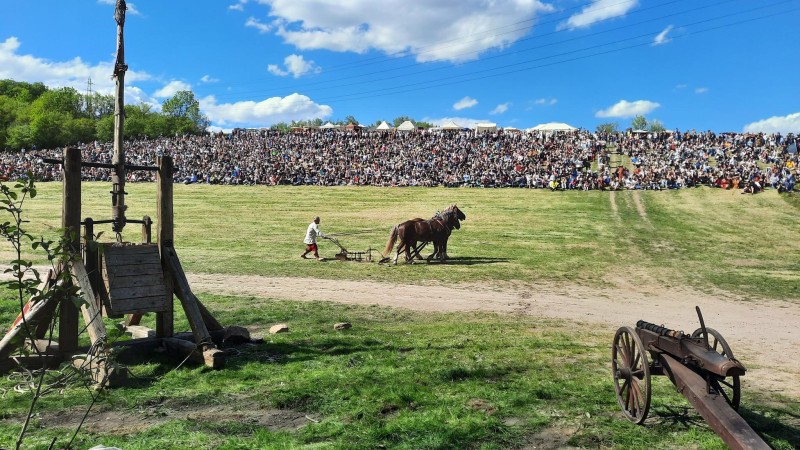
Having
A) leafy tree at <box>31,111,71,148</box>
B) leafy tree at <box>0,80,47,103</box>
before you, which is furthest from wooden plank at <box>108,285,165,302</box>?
leafy tree at <box>0,80,47,103</box>

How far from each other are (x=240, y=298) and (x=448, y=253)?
10858 millimetres

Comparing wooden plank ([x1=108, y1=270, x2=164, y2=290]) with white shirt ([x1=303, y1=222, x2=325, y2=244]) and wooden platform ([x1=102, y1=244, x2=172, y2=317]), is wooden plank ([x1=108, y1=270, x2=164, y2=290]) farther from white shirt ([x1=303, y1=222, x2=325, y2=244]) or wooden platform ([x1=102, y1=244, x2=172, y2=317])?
white shirt ([x1=303, y1=222, x2=325, y2=244])

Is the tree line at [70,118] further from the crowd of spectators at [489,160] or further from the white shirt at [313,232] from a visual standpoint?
the white shirt at [313,232]

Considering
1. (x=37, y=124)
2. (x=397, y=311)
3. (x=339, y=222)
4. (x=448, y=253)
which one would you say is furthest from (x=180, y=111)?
(x=397, y=311)

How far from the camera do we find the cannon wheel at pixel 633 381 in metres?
6.16

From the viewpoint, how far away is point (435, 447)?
5723mm

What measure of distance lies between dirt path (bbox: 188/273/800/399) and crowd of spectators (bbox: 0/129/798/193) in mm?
25336

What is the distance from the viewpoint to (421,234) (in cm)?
2048

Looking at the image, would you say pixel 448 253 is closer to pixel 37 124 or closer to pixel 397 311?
pixel 397 311

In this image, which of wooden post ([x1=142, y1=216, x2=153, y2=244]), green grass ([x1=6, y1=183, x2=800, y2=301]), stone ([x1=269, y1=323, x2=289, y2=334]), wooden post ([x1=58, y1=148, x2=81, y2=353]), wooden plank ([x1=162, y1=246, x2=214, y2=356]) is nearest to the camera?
wooden post ([x1=58, y1=148, x2=81, y2=353])

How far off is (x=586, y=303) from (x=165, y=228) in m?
10.2

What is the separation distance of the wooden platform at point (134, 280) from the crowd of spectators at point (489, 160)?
3510 centimetres

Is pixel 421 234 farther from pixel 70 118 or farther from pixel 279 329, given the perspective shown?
pixel 70 118

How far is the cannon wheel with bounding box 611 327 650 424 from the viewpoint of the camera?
20.2 feet
